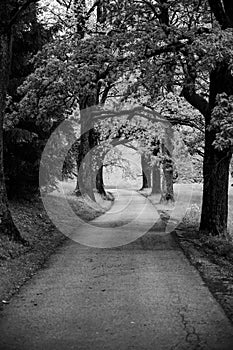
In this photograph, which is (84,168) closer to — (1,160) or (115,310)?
(1,160)

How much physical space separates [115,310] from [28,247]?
19.6 ft

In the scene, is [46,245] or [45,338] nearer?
[45,338]

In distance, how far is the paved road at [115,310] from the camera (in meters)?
5.91

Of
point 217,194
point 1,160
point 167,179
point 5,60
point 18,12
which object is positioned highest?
point 18,12

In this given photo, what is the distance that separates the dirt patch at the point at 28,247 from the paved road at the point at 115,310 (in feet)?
1.03

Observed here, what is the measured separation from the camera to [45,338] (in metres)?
6.02

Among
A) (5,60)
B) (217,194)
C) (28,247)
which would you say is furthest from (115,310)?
(217,194)

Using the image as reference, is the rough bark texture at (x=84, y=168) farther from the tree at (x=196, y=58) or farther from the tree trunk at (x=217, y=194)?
the tree trunk at (x=217, y=194)

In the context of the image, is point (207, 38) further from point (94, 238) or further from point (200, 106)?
point (94, 238)

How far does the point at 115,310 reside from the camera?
7.33 m

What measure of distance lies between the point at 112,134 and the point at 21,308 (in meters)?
24.0

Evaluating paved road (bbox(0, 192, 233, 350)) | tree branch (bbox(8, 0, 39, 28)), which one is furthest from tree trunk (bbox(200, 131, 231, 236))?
tree branch (bbox(8, 0, 39, 28))

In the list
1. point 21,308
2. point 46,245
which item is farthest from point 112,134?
point 21,308

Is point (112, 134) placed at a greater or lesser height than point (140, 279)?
greater
